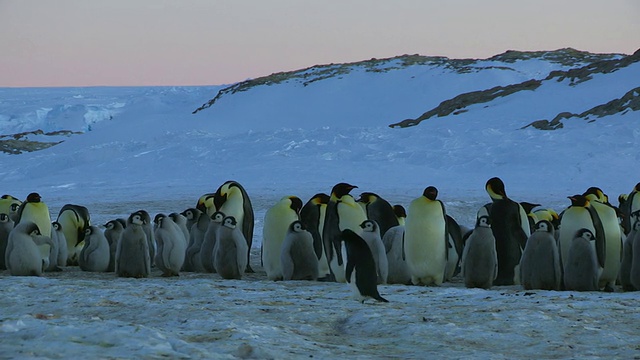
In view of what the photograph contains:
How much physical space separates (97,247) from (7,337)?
19.8ft

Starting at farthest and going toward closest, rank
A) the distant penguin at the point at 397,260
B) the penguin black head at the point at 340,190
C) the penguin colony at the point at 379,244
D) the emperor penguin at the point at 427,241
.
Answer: the penguin black head at the point at 340,190
the distant penguin at the point at 397,260
the emperor penguin at the point at 427,241
the penguin colony at the point at 379,244

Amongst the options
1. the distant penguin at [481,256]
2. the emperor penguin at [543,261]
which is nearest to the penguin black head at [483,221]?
the distant penguin at [481,256]

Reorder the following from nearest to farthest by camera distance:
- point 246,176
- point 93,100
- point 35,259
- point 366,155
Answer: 1. point 35,259
2. point 246,176
3. point 366,155
4. point 93,100

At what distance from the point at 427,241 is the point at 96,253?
3898mm

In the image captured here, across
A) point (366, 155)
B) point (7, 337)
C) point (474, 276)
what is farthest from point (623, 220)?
point (366, 155)

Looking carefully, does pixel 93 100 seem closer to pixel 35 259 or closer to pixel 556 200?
pixel 556 200

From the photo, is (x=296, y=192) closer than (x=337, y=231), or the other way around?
(x=337, y=231)

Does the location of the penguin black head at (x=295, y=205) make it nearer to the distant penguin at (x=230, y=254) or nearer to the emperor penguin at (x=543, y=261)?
the distant penguin at (x=230, y=254)

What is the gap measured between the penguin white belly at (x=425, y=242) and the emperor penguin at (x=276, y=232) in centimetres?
143

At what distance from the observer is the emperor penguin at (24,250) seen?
9180 mm

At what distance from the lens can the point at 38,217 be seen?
10.7 metres

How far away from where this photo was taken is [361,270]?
271 inches

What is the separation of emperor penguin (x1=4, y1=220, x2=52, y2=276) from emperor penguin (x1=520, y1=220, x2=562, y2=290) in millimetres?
4699

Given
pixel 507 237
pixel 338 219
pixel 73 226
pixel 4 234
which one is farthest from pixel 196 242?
pixel 507 237
